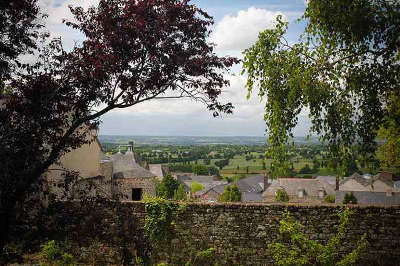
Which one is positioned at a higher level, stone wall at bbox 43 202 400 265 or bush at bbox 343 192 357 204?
stone wall at bbox 43 202 400 265

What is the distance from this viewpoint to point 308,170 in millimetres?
110375

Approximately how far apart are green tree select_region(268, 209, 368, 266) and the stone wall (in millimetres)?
172

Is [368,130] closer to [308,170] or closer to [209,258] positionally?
[209,258]

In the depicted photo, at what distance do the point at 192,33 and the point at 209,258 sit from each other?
7420 mm

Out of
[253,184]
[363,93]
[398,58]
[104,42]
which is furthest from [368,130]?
[253,184]

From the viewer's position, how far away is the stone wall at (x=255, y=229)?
1011cm

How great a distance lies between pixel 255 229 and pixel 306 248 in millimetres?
1661

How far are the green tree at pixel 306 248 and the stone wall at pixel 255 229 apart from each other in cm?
17

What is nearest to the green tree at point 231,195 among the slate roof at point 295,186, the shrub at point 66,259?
the slate roof at point 295,186

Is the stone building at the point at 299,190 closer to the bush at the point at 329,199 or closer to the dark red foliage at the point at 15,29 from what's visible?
the bush at the point at 329,199

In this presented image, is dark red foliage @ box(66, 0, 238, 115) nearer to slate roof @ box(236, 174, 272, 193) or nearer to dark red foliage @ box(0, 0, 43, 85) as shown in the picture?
dark red foliage @ box(0, 0, 43, 85)

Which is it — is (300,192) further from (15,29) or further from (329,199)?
(15,29)

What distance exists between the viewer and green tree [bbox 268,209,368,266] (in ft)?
33.0

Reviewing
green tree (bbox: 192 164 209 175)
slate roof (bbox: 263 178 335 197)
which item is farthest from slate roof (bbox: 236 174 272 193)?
green tree (bbox: 192 164 209 175)
